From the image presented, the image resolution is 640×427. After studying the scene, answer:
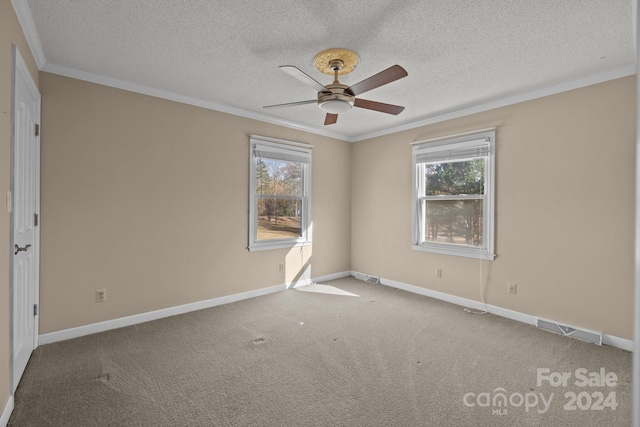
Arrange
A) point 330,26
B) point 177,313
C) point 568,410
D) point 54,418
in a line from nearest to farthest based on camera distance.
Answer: point 54,418 < point 568,410 < point 330,26 < point 177,313

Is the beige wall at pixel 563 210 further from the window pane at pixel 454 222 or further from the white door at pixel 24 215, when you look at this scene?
the white door at pixel 24 215

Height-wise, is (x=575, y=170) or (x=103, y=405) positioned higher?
(x=575, y=170)

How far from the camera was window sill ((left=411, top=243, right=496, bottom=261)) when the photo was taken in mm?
3836

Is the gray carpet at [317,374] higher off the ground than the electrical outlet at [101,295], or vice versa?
the electrical outlet at [101,295]

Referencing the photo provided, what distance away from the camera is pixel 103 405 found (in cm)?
202

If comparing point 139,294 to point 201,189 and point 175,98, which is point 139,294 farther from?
point 175,98

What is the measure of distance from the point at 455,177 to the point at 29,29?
4460 mm

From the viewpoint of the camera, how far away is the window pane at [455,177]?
3.94 m

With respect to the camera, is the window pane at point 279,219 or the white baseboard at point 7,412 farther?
the window pane at point 279,219

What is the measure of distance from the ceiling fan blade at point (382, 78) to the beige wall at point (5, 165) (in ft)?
7.22

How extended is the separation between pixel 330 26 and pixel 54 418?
122 inches

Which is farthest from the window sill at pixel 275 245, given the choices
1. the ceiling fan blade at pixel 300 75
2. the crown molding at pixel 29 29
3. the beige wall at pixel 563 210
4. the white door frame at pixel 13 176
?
the crown molding at pixel 29 29

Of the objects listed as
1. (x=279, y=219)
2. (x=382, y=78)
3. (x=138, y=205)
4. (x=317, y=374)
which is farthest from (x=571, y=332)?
(x=138, y=205)

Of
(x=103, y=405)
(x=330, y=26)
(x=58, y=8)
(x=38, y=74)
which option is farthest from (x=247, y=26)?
(x=103, y=405)
